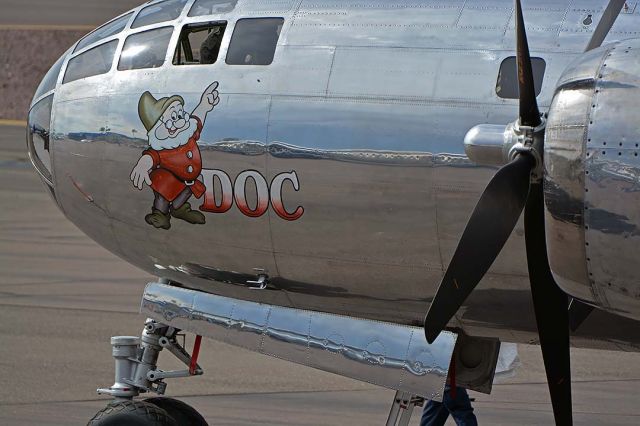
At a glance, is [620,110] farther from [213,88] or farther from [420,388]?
[213,88]

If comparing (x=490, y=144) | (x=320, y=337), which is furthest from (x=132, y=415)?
(x=490, y=144)

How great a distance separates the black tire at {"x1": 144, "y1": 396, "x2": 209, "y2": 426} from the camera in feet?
29.4

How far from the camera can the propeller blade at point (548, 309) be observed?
22.9 feet

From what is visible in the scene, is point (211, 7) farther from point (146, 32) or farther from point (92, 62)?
point (92, 62)

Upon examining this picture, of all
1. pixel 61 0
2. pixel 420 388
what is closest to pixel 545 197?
pixel 420 388

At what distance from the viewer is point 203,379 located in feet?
42.0

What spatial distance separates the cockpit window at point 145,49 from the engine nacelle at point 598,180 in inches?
121

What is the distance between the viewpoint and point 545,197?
21.2 ft

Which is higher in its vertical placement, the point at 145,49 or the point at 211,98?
the point at 145,49

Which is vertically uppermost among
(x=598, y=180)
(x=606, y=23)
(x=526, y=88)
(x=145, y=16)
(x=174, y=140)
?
(x=606, y=23)

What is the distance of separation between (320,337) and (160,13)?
2.47 metres

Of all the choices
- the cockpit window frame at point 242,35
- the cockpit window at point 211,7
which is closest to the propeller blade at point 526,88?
the cockpit window frame at point 242,35

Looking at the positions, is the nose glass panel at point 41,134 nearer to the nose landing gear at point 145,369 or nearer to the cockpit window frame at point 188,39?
the cockpit window frame at point 188,39

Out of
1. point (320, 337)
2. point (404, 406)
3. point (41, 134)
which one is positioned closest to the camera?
point (320, 337)
